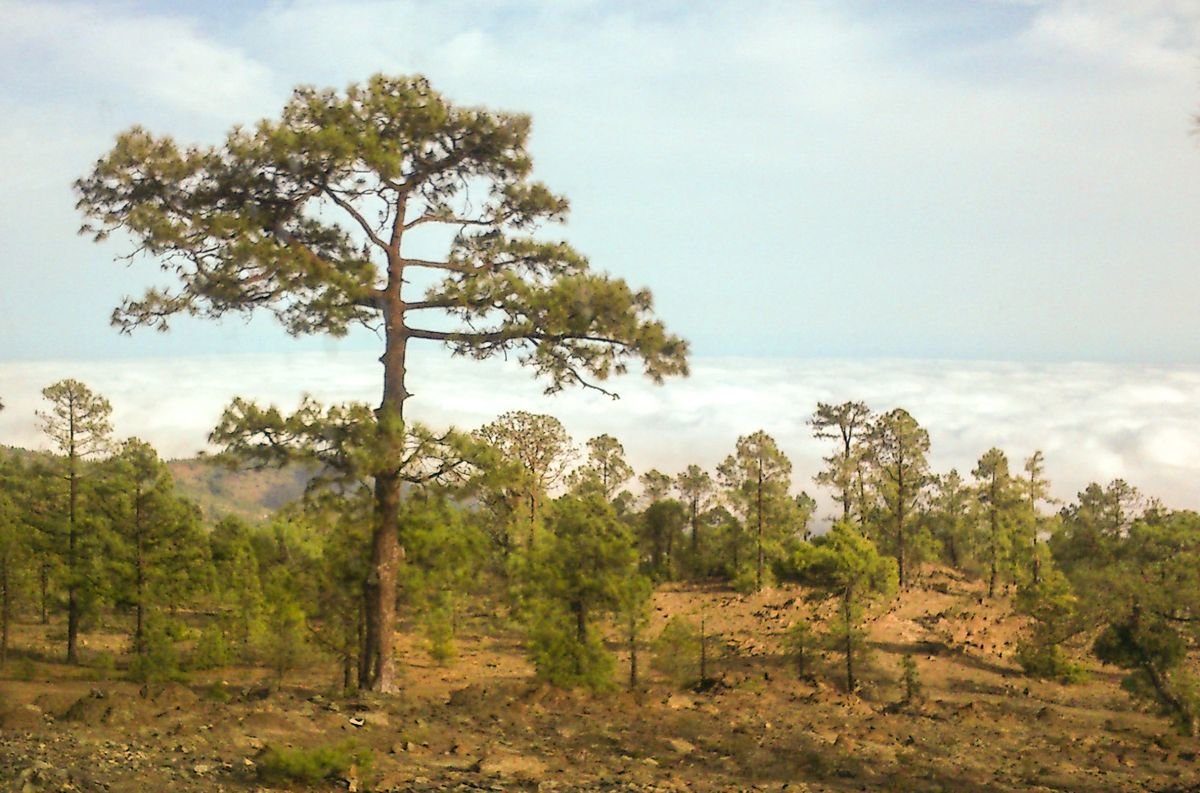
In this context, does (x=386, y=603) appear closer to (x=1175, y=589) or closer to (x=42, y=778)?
(x=42, y=778)

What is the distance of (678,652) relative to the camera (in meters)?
28.5

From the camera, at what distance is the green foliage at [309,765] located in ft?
34.6

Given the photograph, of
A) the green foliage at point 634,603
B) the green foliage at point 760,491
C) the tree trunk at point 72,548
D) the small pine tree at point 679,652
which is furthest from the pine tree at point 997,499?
the tree trunk at point 72,548

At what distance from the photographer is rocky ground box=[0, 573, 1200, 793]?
37.4 ft

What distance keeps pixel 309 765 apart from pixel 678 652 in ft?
63.1

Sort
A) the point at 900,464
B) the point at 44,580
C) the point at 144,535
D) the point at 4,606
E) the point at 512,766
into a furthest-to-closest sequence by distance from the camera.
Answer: the point at 900,464 < the point at 44,580 < the point at 4,606 < the point at 144,535 < the point at 512,766

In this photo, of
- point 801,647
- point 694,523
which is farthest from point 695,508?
point 801,647

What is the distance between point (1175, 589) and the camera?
67.1ft

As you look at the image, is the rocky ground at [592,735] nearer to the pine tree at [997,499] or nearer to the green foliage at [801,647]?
the green foliage at [801,647]

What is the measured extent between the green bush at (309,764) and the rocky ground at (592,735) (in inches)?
5.8

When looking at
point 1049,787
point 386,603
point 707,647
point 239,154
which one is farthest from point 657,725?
point 707,647

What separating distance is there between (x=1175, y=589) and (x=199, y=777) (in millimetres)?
20454

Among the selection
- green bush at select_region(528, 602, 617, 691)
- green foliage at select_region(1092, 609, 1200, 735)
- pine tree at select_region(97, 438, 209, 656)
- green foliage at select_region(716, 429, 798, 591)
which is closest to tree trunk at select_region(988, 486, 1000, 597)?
green foliage at select_region(716, 429, 798, 591)

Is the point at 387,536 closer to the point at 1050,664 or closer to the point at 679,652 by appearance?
the point at 679,652
